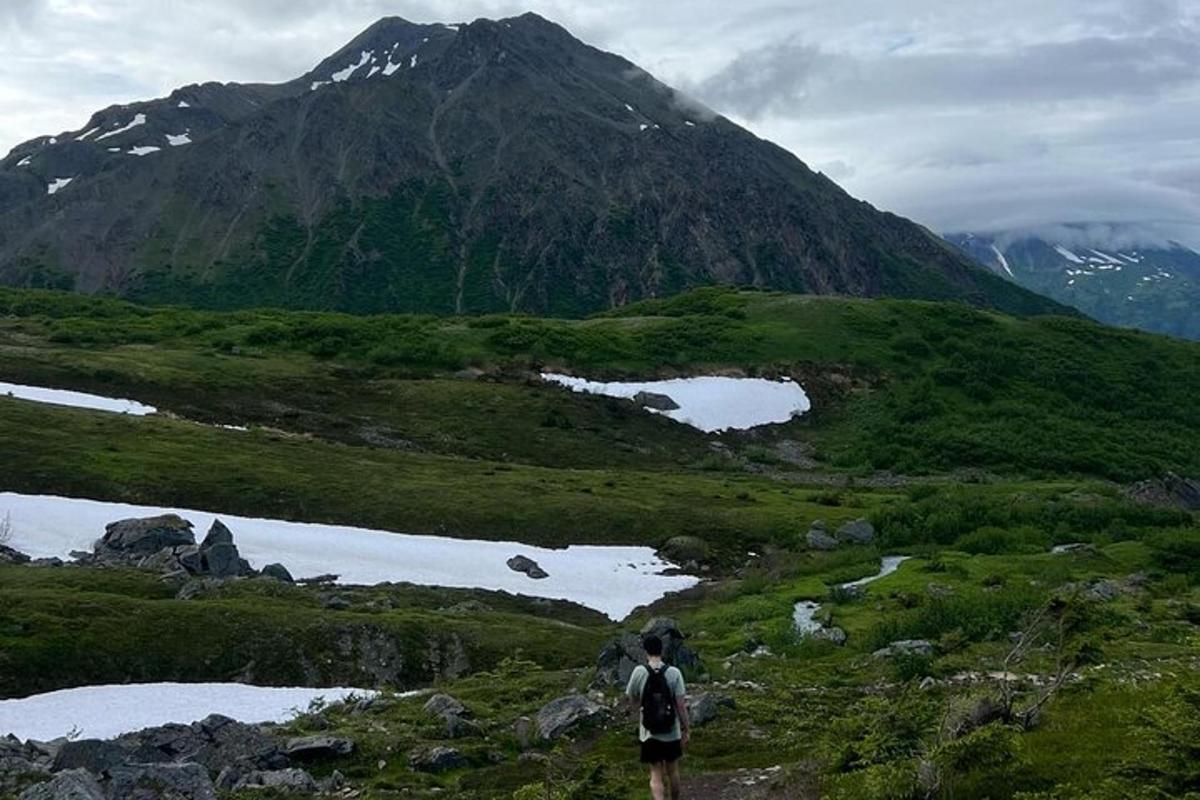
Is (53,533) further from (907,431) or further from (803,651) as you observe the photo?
(907,431)

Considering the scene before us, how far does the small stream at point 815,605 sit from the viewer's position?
4228cm

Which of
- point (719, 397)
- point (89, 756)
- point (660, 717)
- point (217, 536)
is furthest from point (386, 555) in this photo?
point (719, 397)

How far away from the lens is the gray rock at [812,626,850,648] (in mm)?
38938

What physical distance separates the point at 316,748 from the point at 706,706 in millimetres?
10090

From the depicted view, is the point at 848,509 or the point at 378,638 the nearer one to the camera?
the point at 378,638

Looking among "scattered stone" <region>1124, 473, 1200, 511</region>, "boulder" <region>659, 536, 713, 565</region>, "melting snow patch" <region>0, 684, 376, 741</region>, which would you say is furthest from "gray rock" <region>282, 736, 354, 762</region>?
"scattered stone" <region>1124, 473, 1200, 511</region>

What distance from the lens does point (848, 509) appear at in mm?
73625

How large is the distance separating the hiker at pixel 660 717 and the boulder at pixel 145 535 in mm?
41283

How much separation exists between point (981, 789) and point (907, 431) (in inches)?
3942

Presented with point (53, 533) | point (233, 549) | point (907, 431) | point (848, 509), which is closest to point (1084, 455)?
point (907, 431)

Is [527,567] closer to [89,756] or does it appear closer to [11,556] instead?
[11,556]

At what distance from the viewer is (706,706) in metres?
27.1

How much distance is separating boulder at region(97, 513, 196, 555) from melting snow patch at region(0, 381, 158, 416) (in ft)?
110

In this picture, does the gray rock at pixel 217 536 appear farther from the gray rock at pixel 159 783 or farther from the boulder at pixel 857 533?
the boulder at pixel 857 533
